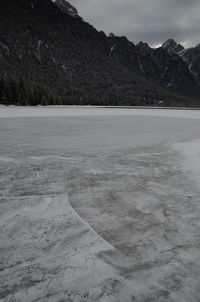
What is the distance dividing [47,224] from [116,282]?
1407mm

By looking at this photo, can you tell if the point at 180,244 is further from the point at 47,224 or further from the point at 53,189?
the point at 53,189

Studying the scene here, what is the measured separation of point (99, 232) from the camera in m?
3.62

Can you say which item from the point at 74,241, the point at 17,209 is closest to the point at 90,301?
the point at 74,241

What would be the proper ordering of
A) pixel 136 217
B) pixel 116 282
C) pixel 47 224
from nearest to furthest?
pixel 116 282 → pixel 47 224 → pixel 136 217

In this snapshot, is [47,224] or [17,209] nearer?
[47,224]

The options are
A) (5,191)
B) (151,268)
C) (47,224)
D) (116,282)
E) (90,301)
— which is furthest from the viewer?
(5,191)

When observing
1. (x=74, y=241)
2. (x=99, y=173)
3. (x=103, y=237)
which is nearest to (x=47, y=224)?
(x=74, y=241)

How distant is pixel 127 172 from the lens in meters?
6.51

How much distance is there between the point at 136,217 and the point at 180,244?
0.85 metres

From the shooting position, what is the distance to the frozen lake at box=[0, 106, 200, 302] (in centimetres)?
264

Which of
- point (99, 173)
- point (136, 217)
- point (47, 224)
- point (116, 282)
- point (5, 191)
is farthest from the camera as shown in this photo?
point (99, 173)

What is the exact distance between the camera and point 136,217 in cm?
413

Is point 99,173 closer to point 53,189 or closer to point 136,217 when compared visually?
point 53,189

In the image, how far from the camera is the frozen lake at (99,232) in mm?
2641
